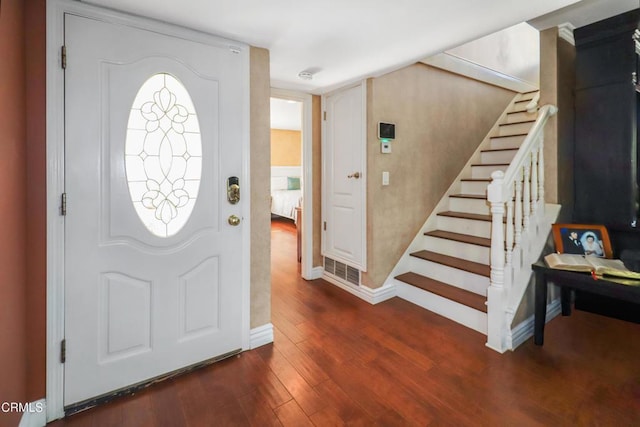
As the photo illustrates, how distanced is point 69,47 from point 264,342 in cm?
206

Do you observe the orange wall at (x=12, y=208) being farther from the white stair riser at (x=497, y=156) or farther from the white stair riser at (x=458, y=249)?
the white stair riser at (x=497, y=156)

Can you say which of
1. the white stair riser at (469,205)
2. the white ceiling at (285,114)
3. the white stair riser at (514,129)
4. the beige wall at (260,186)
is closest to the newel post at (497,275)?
the white stair riser at (469,205)

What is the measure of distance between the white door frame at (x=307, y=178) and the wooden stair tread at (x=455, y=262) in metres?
1.15

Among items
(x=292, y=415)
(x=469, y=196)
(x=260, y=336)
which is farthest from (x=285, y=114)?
(x=292, y=415)

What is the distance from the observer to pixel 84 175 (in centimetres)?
161

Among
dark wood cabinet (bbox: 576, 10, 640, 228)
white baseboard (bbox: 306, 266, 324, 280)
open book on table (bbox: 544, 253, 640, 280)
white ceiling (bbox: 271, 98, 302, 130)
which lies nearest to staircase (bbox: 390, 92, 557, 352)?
open book on table (bbox: 544, 253, 640, 280)

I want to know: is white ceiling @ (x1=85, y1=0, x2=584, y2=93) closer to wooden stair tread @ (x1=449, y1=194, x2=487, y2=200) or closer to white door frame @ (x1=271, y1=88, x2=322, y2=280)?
white door frame @ (x1=271, y1=88, x2=322, y2=280)

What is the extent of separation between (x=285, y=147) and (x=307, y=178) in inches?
222

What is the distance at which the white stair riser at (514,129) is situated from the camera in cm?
374

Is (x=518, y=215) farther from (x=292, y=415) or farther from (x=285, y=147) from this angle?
(x=285, y=147)

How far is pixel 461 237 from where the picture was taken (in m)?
3.07

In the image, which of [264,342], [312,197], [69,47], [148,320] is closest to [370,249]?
[312,197]

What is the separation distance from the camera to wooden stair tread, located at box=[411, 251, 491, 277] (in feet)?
8.64
